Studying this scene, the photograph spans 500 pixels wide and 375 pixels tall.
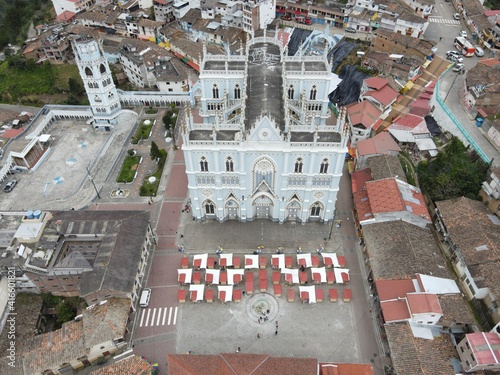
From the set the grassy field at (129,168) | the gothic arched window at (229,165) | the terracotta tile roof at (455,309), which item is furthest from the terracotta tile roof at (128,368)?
the grassy field at (129,168)

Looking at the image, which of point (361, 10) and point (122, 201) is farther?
point (361, 10)

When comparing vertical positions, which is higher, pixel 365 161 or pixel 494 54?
pixel 494 54

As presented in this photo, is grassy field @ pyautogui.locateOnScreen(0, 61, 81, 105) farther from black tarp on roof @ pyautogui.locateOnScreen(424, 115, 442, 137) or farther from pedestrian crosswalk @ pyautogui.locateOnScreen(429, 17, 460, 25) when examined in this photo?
pedestrian crosswalk @ pyautogui.locateOnScreen(429, 17, 460, 25)

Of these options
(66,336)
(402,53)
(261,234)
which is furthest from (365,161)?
(66,336)

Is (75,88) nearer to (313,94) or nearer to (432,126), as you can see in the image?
(313,94)

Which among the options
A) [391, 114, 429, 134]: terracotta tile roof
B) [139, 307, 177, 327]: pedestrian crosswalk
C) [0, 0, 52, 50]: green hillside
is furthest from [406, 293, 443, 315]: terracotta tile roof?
[0, 0, 52, 50]: green hillside

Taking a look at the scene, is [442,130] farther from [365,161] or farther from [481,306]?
[481,306]

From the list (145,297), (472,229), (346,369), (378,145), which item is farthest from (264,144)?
(472,229)
